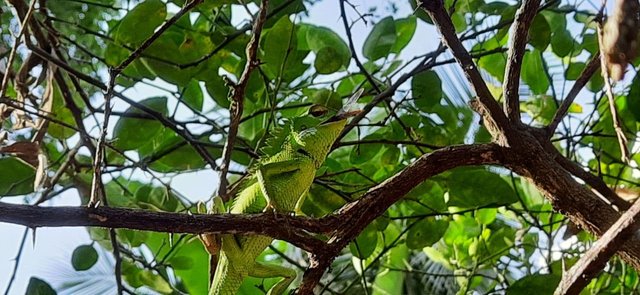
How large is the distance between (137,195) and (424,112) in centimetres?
42

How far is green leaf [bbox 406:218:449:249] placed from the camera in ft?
3.32

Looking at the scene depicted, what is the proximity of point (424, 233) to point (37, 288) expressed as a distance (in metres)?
0.49

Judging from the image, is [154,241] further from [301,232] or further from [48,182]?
[301,232]

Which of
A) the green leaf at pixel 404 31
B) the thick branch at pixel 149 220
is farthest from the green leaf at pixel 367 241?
the thick branch at pixel 149 220

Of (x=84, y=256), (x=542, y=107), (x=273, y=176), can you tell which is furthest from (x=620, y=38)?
(x=542, y=107)

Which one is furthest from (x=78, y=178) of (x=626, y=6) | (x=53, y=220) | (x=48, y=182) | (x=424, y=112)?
(x=626, y=6)

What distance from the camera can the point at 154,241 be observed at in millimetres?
1098

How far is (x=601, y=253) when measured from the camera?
546mm

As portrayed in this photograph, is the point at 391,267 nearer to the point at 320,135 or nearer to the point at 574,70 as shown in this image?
the point at 574,70

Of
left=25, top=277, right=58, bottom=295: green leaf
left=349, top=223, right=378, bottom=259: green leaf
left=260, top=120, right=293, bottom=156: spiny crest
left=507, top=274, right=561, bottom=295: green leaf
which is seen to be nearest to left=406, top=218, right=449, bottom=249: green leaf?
left=349, top=223, right=378, bottom=259: green leaf

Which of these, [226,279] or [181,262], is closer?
[226,279]

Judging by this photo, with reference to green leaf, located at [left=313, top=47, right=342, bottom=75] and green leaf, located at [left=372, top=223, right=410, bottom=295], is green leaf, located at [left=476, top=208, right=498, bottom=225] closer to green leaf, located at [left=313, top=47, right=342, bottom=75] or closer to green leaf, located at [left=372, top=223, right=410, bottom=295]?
green leaf, located at [left=372, top=223, right=410, bottom=295]

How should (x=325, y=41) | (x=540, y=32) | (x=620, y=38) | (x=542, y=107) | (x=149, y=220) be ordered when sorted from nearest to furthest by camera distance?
1. (x=620, y=38)
2. (x=149, y=220)
3. (x=540, y=32)
4. (x=325, y=41)
5. (x=542, y=107)

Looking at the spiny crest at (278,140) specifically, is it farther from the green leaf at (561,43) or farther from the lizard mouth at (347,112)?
the green leaf at (561,43)
